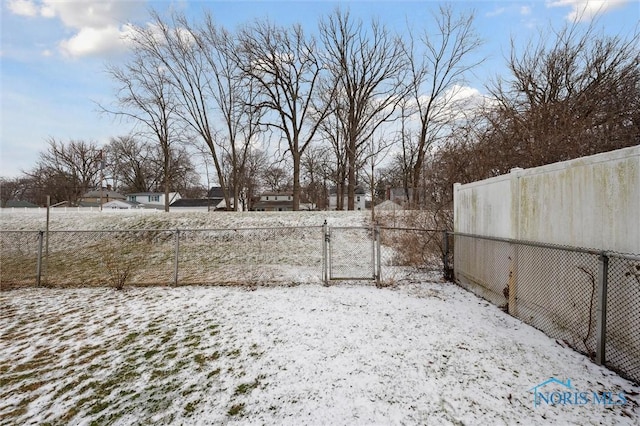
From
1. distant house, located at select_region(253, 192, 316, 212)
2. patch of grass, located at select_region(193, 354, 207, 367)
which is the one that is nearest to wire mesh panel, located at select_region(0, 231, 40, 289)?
patch of grass, located at select_region(193, 354, 207, 367)

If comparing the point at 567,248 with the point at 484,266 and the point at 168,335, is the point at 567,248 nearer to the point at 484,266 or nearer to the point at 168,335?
the point at 484,266

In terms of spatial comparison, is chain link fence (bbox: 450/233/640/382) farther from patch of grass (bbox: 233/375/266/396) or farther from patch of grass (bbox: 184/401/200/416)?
patch of grass (bbox: 184/401/200/416)

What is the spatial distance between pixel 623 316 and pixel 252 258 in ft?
28.8

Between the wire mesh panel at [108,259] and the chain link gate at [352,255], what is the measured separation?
12.5 feet

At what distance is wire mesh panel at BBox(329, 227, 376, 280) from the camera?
6.66 meters

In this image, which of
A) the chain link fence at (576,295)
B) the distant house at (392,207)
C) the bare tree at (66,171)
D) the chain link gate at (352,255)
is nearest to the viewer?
the chain link fence at (576,295)

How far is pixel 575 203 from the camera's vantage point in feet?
11.3

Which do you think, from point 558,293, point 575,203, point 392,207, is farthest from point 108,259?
point 392,207

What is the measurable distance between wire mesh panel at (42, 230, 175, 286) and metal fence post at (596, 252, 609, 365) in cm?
723

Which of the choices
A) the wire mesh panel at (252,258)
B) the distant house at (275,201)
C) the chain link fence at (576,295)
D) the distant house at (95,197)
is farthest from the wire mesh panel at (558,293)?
the distant house at (95,197)

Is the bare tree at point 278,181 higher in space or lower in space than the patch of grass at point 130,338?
higher

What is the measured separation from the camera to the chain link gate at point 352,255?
6.48 m

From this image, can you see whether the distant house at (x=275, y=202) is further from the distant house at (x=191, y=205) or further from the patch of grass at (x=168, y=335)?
the patch of grass at (x=168, y=335)

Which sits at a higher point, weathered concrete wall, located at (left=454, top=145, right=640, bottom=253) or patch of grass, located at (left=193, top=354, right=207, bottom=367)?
weathered concrete wall, located at (left=454, top=145, right=640, bottom=253)
